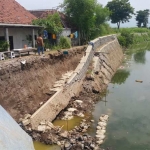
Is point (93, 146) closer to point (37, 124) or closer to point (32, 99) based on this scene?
point (37, 124)

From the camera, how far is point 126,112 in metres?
14.4

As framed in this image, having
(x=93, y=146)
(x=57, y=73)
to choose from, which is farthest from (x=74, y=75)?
(x=93, y=146)

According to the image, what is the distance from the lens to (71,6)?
27141 millimetres

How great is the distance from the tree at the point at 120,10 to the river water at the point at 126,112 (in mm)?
37508

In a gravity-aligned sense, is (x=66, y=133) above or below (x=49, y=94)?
below

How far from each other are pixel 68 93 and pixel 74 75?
5.72 feet

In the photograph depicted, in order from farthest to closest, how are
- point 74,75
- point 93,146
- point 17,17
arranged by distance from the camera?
point 17,17 < point 74,75 < point 93,146

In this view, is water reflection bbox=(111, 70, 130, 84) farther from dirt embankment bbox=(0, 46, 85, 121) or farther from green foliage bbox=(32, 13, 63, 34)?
green foliage bbox=(32, 13, 63, 34)

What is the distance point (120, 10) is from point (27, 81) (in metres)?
49.5

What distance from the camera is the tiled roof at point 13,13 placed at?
A: 1700 cm

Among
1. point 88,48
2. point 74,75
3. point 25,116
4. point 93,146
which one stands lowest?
point 93,146

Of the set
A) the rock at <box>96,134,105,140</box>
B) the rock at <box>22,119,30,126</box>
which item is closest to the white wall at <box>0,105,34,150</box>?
the rock at <box>22,119,30,126</box>

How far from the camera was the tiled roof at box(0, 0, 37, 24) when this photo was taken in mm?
17000

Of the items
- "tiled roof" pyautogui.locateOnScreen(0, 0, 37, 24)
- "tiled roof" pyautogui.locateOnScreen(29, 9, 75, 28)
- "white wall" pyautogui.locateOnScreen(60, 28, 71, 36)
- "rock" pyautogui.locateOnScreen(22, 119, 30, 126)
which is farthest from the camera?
"tiled roof" pyautogui.locateOnScreen(29, 9, 75, 28)
